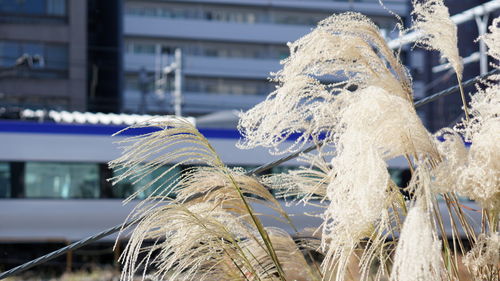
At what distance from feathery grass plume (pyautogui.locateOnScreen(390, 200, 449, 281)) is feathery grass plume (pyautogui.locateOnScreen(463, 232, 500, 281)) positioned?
0.43 m

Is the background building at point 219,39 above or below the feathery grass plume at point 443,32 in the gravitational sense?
below

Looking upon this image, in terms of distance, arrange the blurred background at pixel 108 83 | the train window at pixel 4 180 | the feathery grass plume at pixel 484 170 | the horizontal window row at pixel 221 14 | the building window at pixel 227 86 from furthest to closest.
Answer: the horizontal window row at pixel 221 14 < the building window at pixel 227 86 < the blurred background at pixel 108 83 < the train window at pixel 4 180 < the feathery grass plume at pixel 484 170

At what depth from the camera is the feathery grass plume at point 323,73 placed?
7.33ft

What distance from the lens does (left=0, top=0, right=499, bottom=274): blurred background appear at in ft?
44.2

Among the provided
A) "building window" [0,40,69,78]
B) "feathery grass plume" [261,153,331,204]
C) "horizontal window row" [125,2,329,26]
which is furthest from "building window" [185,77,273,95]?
"feathery grass plume" [261,153,331,204]

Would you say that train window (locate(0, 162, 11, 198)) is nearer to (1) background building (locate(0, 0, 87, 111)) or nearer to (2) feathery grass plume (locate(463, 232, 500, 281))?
(2) feathery grass plume (locate(463, 232, 500, 281))

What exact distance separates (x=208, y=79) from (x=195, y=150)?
38.7m

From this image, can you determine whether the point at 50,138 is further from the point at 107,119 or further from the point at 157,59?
the point at 157,59

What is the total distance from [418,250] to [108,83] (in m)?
29.9

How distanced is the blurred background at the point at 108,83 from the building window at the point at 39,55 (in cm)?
4

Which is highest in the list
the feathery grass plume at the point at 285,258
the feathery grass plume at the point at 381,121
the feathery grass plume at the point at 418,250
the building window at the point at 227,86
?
the feathery grass plume at the point at 381,121

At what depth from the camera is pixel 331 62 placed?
91.6 inches

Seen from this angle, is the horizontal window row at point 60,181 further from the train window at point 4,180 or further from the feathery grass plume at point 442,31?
the feathery grass plume at point 442,31

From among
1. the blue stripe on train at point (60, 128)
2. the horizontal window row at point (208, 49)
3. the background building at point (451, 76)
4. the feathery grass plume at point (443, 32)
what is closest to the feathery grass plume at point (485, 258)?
the feathery grass plume at point (443, 32)
